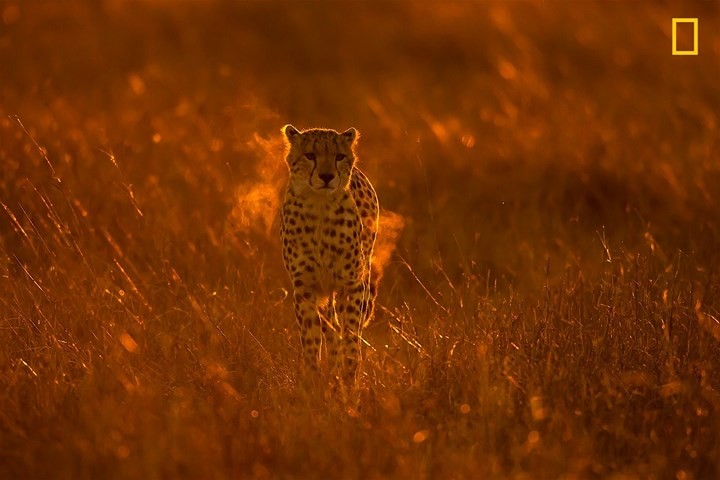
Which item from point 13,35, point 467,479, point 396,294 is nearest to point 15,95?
point 13,35

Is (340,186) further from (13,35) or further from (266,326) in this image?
(13,35)

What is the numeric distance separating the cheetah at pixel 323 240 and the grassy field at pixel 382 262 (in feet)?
0.48

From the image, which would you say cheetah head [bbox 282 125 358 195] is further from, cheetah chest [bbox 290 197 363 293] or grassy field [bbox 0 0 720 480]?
grassy field [bbox 0 0 720 480]

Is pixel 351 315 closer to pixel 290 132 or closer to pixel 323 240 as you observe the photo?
pixel 323 240

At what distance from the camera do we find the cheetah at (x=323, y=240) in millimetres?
4414

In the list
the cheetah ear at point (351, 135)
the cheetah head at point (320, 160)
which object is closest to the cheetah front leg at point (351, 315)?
the cheetah head at point (320, 160)

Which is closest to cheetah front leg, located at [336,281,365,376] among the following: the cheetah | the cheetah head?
the cheetah

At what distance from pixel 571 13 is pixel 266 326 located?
8.08m

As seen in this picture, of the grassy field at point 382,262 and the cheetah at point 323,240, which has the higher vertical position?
the cheetah at point 323,240

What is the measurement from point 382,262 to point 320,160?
1.16m

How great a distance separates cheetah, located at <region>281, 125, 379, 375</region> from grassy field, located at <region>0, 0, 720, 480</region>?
15 centimetres

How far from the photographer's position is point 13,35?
388 inches

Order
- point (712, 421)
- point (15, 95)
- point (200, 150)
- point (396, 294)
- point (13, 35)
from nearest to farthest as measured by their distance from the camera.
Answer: point (712, 421)
point (396, 294)
point (200, 150)
point (15, 95)
point (13, 35)

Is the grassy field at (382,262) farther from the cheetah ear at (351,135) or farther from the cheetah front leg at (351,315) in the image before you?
the cheetah ear at (351,135)
